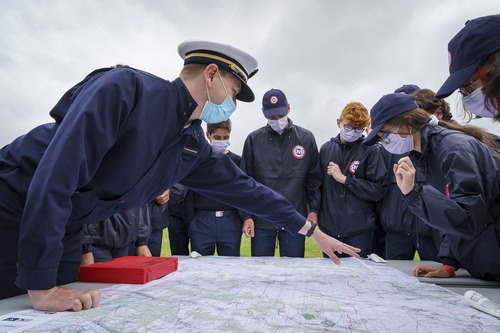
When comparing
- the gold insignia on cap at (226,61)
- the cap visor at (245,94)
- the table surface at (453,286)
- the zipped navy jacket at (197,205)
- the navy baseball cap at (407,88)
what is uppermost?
the navy baseball cap at (407,88)

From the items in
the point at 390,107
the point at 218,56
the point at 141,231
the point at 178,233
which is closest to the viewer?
the point at 218,56

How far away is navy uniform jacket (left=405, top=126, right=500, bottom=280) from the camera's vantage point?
1.80 metres

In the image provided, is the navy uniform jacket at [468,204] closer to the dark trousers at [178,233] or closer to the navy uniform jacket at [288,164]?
the navy uniform jacket at [288,164]

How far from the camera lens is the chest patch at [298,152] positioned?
3743 millimetres

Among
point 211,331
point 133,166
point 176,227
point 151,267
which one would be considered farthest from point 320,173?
point 211,331

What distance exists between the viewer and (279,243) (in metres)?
3.60

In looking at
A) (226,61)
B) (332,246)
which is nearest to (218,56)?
(226,61)

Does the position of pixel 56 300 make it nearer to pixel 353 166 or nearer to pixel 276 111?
pixel 276 111

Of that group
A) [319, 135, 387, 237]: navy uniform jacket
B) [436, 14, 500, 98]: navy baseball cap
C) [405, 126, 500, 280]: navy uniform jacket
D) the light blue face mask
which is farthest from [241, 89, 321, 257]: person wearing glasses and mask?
[436, 14, 500, 98]: navy baseball cap

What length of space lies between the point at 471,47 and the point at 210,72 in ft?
3.62

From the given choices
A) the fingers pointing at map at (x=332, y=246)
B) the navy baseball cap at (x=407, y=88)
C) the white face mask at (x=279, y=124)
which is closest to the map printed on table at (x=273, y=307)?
the fingers pointing at map at (x=332, y=246)

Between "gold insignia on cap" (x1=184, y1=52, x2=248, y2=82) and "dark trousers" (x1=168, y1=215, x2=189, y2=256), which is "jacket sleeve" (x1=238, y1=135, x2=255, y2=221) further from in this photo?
"gold insignia on cap" (x1=184, y1=52, x2=248, y2=82)

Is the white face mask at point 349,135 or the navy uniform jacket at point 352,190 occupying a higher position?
the white face mask at point 349,135

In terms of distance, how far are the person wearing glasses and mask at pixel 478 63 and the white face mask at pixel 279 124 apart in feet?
7.12
